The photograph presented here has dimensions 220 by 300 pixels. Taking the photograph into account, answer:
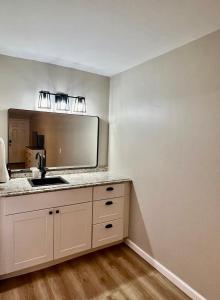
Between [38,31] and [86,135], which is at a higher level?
[38,31]

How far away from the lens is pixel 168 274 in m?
2.04

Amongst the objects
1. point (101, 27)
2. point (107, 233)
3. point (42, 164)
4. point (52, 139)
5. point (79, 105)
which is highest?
point (101, 27)

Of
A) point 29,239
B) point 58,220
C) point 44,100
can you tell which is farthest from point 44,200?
point 44,100

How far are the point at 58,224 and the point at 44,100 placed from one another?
148 cm

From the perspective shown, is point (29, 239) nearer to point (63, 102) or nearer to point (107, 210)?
point (107, 210)

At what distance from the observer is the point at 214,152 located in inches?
64.6

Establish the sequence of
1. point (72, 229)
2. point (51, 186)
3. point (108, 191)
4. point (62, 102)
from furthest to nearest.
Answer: point (62, 102), point (108, 191), point (72, 229), point (51, 186)

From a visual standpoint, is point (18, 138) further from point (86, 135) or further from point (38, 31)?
point (38, 31)

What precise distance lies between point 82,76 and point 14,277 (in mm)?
2473

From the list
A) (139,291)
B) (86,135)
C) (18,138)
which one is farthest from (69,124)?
(139,291)

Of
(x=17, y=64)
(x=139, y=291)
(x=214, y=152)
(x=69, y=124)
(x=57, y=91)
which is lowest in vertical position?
(x=139, y=291)

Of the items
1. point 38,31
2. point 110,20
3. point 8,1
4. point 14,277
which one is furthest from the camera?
point 14,277

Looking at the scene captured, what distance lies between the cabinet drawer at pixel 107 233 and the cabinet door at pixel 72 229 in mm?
92

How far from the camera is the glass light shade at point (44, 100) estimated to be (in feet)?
8.16
